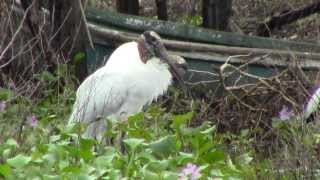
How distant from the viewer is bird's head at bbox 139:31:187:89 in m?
6.98

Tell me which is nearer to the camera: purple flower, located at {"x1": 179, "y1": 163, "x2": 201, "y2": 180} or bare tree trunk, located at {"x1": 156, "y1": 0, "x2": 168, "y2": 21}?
purple flower, located at {"x1": 179, "y1": 163, "x2": 201, "y2": 180}

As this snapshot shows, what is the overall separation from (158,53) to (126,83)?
0.58 meters

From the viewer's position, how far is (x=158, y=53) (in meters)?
7.05

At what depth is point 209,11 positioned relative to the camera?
9016 millimetres

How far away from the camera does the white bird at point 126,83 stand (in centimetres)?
629

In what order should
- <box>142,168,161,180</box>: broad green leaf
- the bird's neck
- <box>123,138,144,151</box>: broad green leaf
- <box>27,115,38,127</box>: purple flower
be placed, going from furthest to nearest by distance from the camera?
the bird's neck < <box>27,115,38,127</box>: purple flower < <box>123,138,144,151</box>: broad green leaf < <box>142,168,161,180</box>: broad green leaf

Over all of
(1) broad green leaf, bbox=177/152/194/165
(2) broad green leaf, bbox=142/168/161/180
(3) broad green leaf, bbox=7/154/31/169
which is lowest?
(1) broad green leaf, bbox=177/152/194/165

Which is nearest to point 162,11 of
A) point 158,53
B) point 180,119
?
point 158,53

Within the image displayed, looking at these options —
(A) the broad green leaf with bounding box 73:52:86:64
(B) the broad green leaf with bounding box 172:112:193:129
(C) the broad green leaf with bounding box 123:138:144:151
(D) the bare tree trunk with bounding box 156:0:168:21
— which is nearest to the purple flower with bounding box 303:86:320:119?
(B) the broad green leaf with bounding box 172:112:193:129

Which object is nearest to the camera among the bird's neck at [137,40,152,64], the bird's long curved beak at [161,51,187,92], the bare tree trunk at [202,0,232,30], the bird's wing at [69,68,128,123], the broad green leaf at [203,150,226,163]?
the broad green leaf at [203,150,226,163]

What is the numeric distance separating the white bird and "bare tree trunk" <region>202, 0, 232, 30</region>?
1809 mm

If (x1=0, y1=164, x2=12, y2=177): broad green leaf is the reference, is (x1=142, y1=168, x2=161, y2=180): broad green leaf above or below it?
below

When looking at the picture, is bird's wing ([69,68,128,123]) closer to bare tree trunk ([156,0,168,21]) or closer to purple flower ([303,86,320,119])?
purple flower ([303,86,320,119])

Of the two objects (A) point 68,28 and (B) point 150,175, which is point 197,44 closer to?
(A) point 68,28
